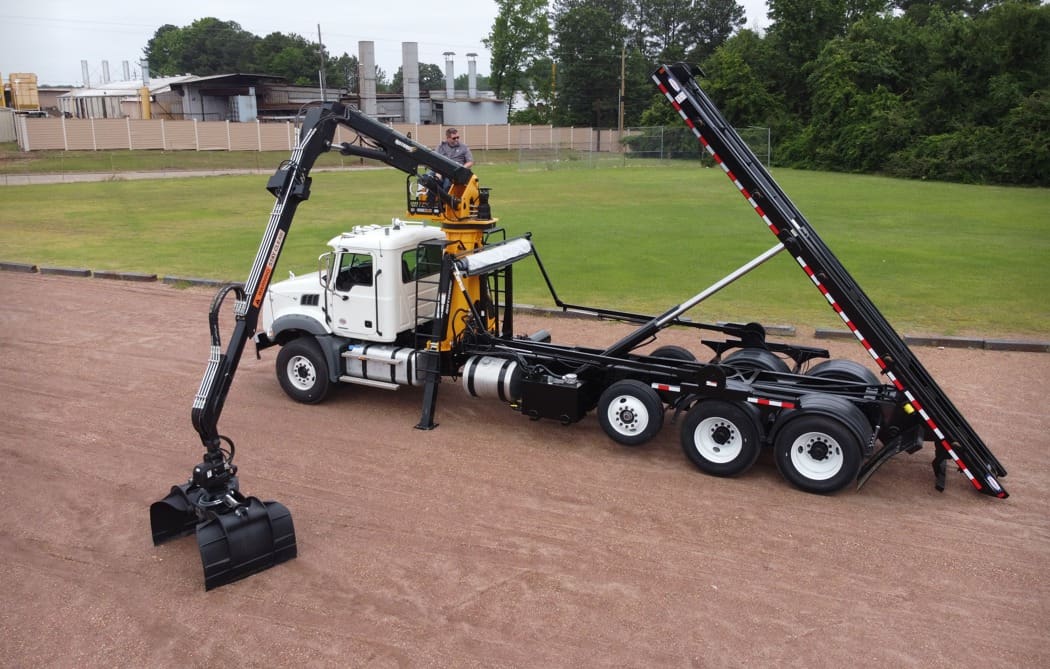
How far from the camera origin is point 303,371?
1214cm

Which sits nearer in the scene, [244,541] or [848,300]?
[244,541]

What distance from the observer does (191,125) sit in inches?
2645

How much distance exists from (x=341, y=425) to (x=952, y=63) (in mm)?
61610

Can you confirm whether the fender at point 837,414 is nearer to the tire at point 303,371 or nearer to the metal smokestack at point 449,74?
the tire at point 303,371

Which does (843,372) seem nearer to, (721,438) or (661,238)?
(721,438)

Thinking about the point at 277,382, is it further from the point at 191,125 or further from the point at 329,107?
the point at 191,125

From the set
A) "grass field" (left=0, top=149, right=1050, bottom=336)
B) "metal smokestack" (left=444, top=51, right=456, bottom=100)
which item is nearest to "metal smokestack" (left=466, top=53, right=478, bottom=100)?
"metal smokestack" (left=444, top=51, right=456, bottom=100)

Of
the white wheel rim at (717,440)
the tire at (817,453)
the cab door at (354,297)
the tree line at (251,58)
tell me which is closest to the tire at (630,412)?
the white wheel rim at (717,440)

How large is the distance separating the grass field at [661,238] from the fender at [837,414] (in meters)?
7.05

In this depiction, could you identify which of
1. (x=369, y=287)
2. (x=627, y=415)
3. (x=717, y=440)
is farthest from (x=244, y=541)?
(x=717, y=440)

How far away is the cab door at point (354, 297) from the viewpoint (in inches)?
458

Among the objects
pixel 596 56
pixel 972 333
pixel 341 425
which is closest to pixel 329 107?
pixel 341 425

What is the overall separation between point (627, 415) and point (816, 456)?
224cm

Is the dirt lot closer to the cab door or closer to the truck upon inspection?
the truck
